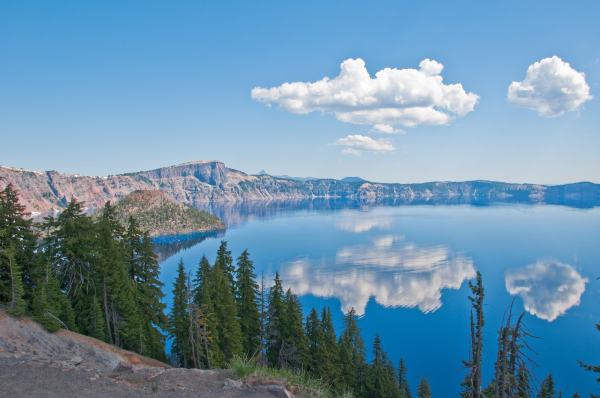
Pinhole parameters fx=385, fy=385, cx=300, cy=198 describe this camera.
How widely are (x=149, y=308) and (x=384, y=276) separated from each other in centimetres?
9865

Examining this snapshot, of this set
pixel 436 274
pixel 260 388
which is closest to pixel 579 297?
pixel 436 274

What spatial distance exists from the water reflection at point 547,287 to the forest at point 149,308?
192ft

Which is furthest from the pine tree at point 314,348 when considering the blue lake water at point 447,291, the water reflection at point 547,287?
the water reflection at point 547,287

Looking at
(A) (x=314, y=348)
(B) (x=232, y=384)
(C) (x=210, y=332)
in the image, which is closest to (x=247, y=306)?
(A) (x=314, y=348)

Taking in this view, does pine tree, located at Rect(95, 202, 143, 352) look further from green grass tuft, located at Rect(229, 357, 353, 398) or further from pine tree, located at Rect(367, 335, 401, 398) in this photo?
pine tree, located at Rect(367, 335, 401, 398)

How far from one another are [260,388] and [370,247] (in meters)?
176

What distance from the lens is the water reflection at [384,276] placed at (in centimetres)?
10381

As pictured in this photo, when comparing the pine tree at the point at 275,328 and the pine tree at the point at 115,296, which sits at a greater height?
the pine tree at the point at 115,296

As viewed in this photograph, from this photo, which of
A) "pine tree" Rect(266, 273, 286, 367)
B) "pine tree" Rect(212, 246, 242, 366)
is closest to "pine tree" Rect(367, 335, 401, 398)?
"pine tree" Rect(266, 273, 286, 367)

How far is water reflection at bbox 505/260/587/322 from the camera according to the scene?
91.9m

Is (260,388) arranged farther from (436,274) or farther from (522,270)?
(522,270)

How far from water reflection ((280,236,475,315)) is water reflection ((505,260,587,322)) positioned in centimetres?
1476

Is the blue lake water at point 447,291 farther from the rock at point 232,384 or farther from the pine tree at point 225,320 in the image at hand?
the rock at point 232,384

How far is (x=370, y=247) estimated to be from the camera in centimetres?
18450
